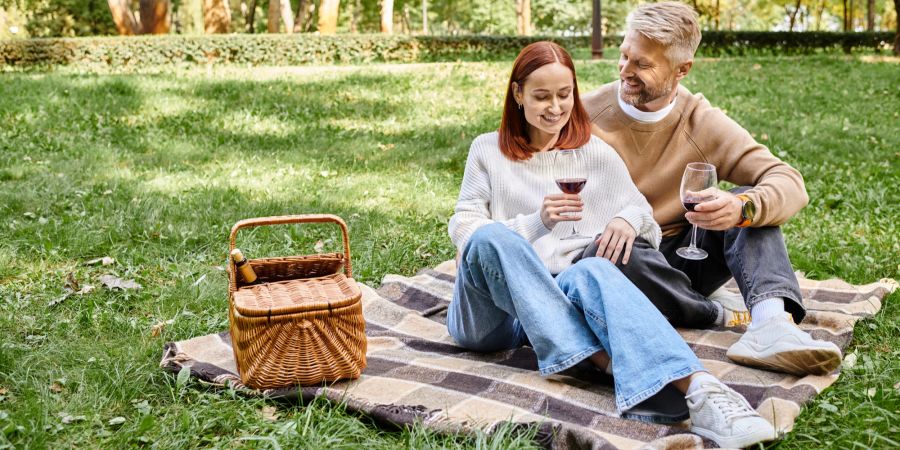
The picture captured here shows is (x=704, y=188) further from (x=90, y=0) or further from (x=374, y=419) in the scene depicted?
(x=90, y=0)

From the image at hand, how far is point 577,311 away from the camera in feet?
10.2

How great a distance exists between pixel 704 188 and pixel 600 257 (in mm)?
512

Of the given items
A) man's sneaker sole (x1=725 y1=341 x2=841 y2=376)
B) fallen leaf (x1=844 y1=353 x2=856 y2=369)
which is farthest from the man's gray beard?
fallen leaf (x1=844 y1=353 x2=856 y2=369)

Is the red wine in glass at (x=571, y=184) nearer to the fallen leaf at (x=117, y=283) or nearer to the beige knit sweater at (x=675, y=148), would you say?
the beige knit sweater at (x=675, y=148)

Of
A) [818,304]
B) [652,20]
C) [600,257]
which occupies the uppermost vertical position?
[652,20]

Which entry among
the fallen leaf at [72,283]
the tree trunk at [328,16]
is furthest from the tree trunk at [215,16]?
the fallen leaf at [72,283]

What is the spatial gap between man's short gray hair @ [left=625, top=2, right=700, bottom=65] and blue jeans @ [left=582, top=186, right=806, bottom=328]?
0.68 m

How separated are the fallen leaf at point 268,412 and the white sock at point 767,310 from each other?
6.52ft

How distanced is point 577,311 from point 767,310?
88 centimetres

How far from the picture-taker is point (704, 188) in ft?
10.7

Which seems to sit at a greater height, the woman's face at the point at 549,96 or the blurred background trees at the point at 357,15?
the blurred background trees at the point at 357,15

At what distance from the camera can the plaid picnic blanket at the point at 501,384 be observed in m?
2.82

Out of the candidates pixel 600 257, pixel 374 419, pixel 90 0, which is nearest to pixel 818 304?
pixel 600 257

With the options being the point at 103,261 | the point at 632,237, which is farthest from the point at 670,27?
the point at 103,261
